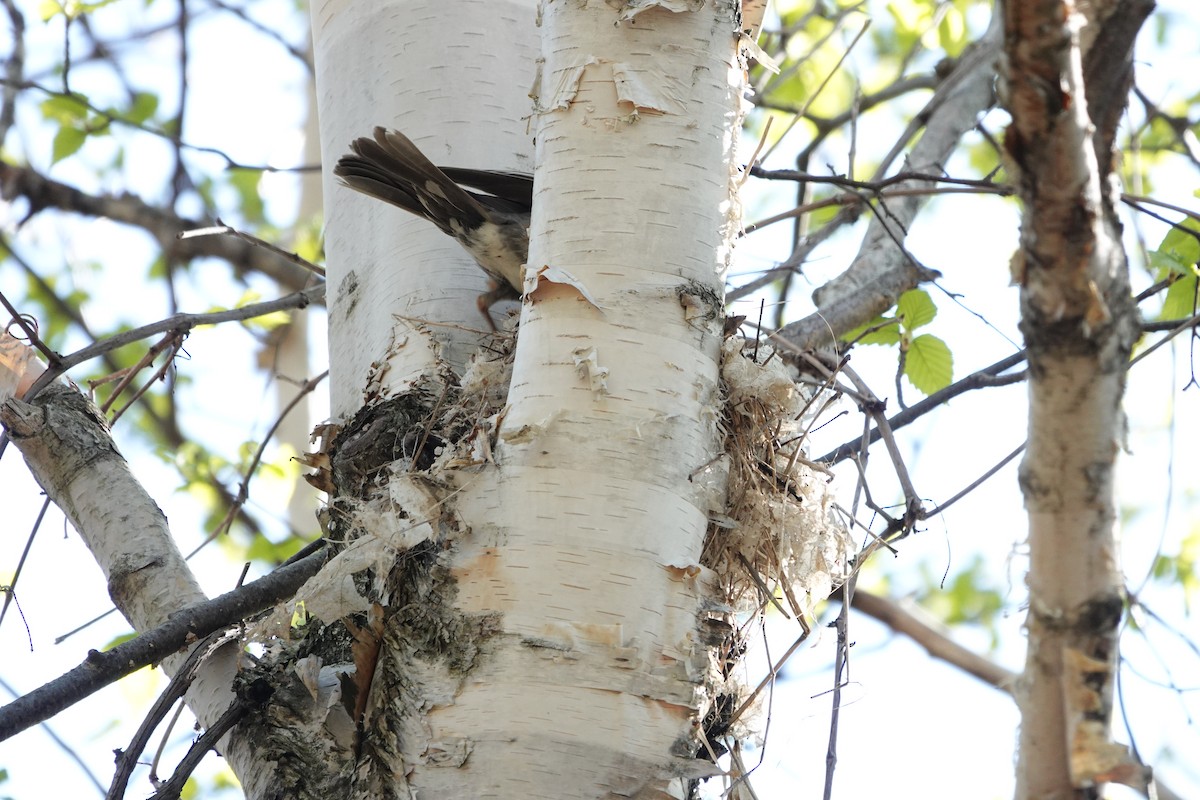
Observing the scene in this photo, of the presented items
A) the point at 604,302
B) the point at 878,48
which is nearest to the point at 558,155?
the point at 604,302

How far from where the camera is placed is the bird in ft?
7.14

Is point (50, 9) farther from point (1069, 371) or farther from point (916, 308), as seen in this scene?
point (1069, 371)

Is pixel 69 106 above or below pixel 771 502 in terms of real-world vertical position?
above

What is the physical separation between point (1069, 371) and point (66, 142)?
4094 millimetres

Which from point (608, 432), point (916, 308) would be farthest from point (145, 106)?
point (608, 432)

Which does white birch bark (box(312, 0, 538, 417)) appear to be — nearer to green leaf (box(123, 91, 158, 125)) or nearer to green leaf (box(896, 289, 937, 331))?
green leaf (box(896, 289, 937, 331))

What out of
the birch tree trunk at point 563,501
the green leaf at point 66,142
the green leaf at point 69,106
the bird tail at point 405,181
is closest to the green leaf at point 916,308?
the birch tree trunk at point 563,501

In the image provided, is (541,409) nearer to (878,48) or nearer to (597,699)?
(597,699)

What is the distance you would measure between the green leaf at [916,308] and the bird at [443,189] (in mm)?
931

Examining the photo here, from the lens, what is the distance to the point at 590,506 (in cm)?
151

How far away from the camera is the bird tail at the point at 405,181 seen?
216 centimetres

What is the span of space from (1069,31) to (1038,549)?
0.44 m

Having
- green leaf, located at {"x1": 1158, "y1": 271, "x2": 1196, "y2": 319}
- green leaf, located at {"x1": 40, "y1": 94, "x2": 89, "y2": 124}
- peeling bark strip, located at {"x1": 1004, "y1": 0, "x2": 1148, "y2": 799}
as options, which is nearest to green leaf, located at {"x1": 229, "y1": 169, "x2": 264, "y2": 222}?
green leaf, located at {"x1": 40, "y1": 94, "x2": 89, "y2": 124}

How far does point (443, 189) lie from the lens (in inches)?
86.8
